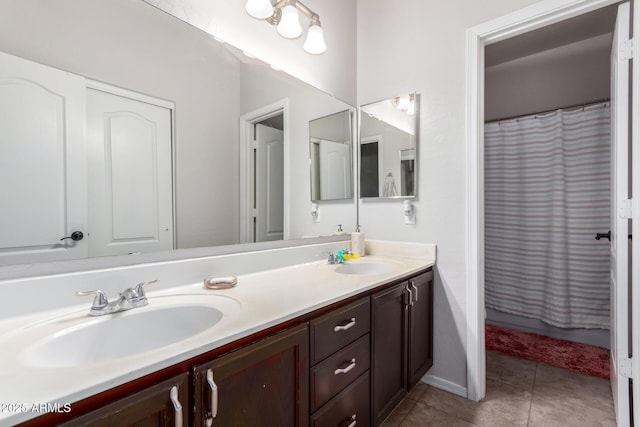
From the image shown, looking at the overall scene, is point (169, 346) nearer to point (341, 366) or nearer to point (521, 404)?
point (341, 366)

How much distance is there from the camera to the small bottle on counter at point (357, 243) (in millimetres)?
2021

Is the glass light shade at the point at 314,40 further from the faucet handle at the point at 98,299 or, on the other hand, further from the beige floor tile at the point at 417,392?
the beige floor tile at the point at 417,392

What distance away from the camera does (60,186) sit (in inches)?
37.0

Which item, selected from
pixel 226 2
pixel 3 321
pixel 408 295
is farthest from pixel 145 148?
pixel 408 295

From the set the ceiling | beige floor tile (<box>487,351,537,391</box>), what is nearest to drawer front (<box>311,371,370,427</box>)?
beige floor tile (<box>487,351,537,391</box>)

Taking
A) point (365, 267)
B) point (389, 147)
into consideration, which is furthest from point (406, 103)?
point (365, 267)

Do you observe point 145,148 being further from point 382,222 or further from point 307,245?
point 382,222

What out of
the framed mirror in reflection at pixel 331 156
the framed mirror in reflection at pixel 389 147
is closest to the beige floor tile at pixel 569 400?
the framed mirror in reflection at pixel 389 147

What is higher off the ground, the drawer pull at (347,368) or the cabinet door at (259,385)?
the cabinet door at (259,385)

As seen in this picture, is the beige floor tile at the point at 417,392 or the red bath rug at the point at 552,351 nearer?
the beige floor tile at the point at 417,392

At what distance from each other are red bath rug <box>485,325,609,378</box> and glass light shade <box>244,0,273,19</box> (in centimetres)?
Result: 273

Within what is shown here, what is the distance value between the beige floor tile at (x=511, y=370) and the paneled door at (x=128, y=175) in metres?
2.14

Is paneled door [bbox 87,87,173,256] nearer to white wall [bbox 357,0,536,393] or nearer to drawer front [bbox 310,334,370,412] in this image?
drawer front [bbox 310,334,370,412]

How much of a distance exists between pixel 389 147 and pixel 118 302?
172 cm
